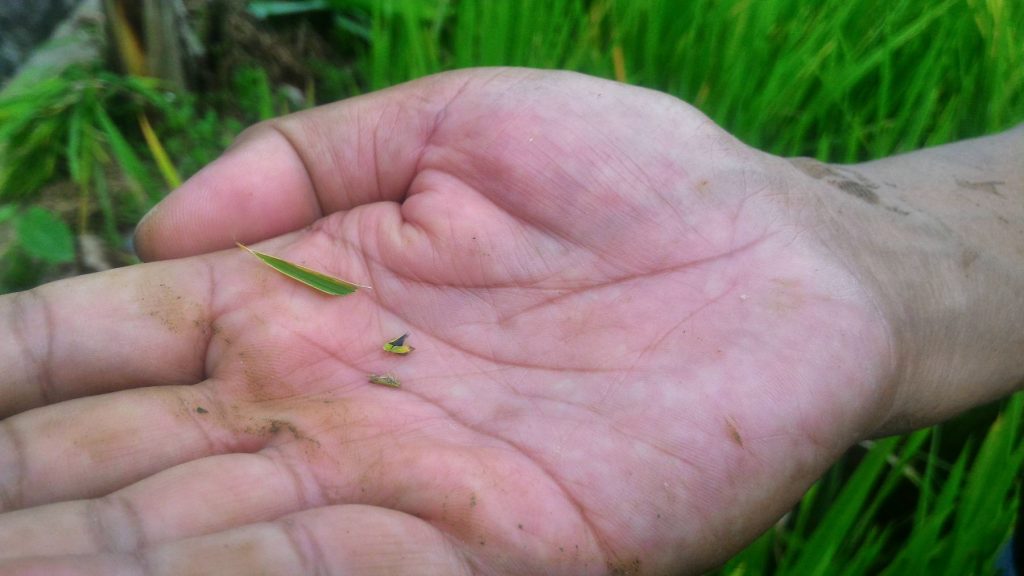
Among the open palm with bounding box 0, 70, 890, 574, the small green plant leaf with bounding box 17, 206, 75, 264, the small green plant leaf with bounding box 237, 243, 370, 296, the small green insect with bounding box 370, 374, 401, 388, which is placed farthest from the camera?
the small green plant leaf with bounding box 17, 206, 75, 264

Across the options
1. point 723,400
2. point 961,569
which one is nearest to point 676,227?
point 723,400

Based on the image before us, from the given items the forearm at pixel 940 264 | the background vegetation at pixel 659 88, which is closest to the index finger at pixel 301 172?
the background vegetation at pixel 659 88

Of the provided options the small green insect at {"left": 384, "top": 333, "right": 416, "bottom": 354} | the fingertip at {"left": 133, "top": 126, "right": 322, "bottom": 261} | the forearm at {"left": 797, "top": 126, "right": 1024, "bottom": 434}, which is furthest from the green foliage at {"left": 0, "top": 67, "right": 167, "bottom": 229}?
the forearm at {"left": 797, "top": 126, "right": 1024, "bottom": 434}

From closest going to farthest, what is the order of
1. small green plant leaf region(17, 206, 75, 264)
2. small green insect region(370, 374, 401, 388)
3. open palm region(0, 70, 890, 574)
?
open palm region(0, 70, 890, 574) < small green insect region(370, 374, 401, 388) < small green plant leaf region(17, 206, 75, 264)

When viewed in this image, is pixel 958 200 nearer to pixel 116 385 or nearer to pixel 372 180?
pixel 372 180

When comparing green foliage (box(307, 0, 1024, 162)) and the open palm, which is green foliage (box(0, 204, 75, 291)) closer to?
the open palm

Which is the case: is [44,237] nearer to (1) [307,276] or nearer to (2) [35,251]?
(2) [35,251]

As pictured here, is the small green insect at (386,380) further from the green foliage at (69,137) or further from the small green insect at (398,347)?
the green foliage at (69,137)

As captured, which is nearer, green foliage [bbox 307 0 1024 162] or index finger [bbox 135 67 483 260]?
index finger [bbox 135 67 483 260]
